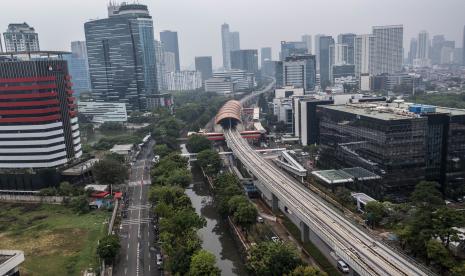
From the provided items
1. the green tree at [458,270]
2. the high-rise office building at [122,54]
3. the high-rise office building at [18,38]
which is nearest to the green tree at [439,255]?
the green tree at [458,270]

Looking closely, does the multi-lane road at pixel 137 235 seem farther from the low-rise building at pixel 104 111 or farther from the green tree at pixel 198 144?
the low-rise building at pixel 104 111

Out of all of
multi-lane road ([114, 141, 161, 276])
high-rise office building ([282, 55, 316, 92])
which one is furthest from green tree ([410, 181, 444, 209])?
high-rise office building ([282, 55, 316, 92])

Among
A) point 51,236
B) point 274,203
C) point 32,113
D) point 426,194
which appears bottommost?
point 51,236

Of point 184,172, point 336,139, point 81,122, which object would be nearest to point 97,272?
point 184,172

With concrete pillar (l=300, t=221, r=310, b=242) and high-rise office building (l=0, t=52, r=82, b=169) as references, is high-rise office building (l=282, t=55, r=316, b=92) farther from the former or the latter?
concrete pillar (l=300, t=221, r=310, b=242)

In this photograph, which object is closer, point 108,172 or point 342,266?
point 342,266

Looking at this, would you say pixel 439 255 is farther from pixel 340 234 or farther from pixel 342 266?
pixel 340 234

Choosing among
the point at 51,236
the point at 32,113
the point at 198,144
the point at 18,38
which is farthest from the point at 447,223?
the point at 18,38

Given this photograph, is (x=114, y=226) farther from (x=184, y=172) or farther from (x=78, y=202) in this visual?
(x=184, y=172)
